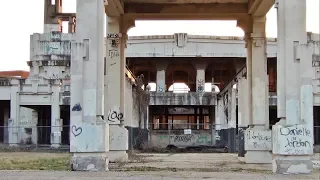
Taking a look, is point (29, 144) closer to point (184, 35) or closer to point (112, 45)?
point (184, 35)

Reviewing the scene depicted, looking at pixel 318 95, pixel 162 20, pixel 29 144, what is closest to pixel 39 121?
pixel 29 144

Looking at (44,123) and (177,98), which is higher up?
(177,98)

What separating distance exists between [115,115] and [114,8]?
198 inches

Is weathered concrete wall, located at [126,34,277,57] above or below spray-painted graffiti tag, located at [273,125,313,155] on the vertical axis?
above

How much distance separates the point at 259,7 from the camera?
2405 cm

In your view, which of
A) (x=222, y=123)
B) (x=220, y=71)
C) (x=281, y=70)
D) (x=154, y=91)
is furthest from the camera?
(x=220, y=71)

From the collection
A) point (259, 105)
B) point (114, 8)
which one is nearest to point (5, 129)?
point (114, 8)

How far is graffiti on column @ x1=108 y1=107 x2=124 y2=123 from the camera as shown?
2545 centimetres

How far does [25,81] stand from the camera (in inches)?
2073

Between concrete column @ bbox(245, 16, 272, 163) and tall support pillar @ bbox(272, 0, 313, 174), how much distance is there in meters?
7.20

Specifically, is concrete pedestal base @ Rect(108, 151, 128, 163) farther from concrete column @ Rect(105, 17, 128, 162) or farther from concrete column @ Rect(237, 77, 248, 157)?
concrete column @ Rect(237, 77, 248, 157)

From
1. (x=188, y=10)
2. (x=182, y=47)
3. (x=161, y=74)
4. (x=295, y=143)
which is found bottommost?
(x=295, y=143)

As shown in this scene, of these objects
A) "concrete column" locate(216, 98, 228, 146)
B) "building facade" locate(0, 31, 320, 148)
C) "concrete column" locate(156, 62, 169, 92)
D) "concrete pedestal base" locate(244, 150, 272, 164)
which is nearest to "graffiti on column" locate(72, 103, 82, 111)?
"concrete pedestal base" locate(244, 150, 272, 164)

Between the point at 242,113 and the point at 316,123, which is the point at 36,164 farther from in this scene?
the point at 316,123
